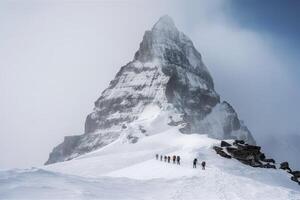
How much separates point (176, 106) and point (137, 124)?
131 ft

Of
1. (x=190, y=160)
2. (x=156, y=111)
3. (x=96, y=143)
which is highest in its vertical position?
(x=156, y=111)

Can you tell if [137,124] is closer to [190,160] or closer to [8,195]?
[190,160]

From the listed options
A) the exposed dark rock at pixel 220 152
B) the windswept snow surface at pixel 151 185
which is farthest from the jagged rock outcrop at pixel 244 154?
the windswept snow surface at pixel 151 185

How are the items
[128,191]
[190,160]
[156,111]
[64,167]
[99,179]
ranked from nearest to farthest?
[128,191]
[99,179]
[190,160]
[64,167]
[156,111]

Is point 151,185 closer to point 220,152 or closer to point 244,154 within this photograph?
point 220,152

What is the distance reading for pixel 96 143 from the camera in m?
198

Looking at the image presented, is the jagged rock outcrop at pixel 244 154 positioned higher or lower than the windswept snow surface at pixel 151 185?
higher

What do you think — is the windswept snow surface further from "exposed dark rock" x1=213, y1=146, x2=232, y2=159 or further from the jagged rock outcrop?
the jagged rock outcrop

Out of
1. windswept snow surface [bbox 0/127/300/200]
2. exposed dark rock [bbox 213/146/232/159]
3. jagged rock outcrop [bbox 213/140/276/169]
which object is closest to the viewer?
windswept snow surface [bbox 0/127/300/200]

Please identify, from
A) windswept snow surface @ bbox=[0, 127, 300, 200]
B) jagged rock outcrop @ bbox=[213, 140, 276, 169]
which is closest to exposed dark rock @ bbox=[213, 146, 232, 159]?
jagged rock outcrop @ bbox=[213, 140, 276, 169]

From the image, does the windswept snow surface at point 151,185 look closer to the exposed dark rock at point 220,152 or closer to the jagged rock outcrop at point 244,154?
the exposed dark rock at point 220,152

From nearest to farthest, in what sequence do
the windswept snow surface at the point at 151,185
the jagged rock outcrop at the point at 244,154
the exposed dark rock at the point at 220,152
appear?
the windswept snow surface at the point at 151,185 < the exposed dark rock at the point at 220,152 < the jagged rock outcrop at the point at 244,154

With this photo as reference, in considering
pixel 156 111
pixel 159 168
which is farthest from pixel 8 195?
pixel 156 111

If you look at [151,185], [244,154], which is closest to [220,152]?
[244,154]
